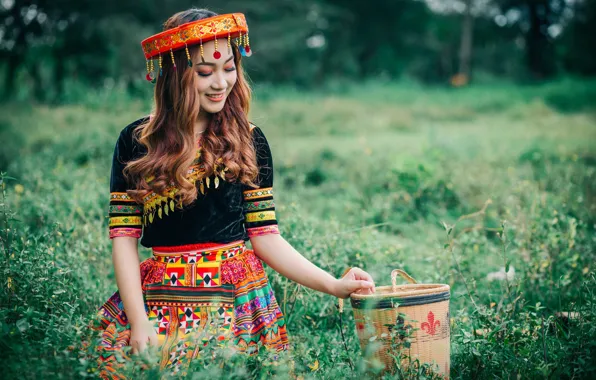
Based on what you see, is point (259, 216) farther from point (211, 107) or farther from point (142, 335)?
point (142, 335)

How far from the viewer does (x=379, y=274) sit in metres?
3.51

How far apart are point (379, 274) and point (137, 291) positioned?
5.57ft

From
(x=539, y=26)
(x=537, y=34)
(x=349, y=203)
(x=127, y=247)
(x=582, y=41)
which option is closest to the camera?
(x=127, y=247)

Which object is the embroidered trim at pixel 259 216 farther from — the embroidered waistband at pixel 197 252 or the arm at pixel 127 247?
the arm at pixel 127 247

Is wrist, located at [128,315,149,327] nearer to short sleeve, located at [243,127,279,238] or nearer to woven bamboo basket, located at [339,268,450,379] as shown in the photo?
short sleeve, located at [243,127,279,238]

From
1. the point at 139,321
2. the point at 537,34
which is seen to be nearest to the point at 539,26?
the point at 537,34

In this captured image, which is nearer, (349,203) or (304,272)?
(304,272)

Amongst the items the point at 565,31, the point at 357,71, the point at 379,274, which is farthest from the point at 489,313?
the point at 565,31

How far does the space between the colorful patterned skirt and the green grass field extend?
0.12 meters

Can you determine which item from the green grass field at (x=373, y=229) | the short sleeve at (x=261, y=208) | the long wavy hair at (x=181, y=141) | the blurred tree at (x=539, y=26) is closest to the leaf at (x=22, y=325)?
the green grass field at (x=373, y=229)

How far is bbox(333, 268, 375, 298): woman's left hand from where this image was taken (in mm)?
2215

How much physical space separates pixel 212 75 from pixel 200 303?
35.3 inches

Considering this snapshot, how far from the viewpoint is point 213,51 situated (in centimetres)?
232

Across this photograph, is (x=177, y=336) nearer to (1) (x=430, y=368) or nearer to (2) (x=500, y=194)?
(1) (x=430, y=368)
